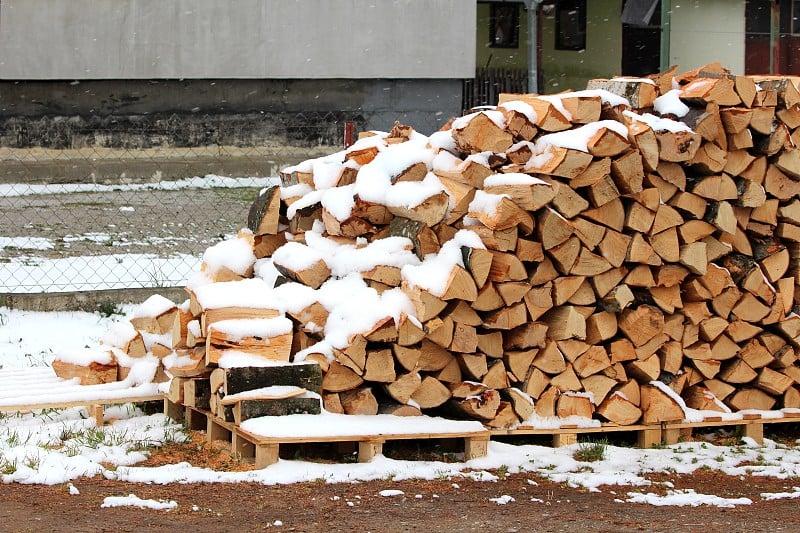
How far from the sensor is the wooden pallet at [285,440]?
5.47m

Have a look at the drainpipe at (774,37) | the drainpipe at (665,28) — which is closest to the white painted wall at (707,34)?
the drainpipe at (665,28)

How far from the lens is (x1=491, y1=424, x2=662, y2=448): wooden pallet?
602 cm

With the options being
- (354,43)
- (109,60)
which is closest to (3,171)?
(109,60)

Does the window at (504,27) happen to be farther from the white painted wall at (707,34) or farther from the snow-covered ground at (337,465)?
the snow-covered ground at (337,465)

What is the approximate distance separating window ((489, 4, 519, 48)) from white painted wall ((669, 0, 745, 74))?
512 cm

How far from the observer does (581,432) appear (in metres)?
6.11

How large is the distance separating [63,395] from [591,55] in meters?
18.9

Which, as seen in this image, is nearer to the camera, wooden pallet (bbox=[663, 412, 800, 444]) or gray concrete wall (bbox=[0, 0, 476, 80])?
wooden pallet (bbox=[663, 412, 800, 444])

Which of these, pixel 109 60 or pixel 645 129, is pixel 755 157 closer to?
pixel 645 129

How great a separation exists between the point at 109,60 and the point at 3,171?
2.19 meters

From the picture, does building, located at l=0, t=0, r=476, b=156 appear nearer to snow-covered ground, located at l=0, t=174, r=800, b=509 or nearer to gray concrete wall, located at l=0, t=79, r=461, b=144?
gray concrete wall, located at l=0, t=79, r=461, b=144

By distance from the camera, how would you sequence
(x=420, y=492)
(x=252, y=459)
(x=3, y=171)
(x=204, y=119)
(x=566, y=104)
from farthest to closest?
(x=204, y=119), (x=3, y=171), (x=566, y=104), (x=252, y=459), (x=420, y=492)

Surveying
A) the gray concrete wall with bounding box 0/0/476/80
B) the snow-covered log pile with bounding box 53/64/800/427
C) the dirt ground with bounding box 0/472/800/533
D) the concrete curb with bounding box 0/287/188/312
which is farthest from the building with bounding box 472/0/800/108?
the dirt ground with bounding box 0/472/800/533

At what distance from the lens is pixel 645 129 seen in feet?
19.7
